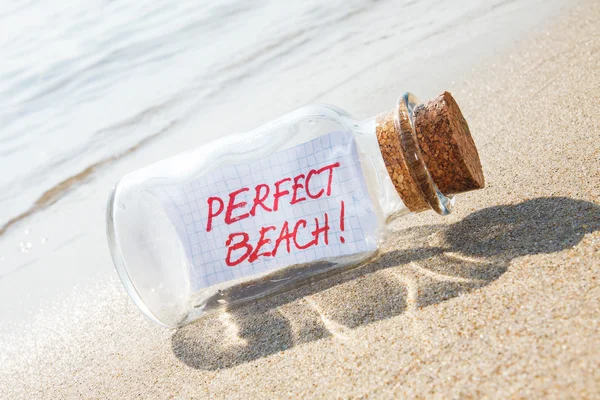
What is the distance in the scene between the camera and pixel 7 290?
179 centimetres

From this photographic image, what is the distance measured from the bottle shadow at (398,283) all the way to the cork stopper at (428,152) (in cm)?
14

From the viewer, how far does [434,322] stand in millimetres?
941

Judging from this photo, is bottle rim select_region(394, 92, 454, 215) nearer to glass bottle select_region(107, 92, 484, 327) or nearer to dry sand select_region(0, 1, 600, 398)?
glass bottle select_region(107, 92, 484, 327)

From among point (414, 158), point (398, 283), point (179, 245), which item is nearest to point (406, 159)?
point (414, 158)

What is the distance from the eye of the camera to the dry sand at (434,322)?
0.81m

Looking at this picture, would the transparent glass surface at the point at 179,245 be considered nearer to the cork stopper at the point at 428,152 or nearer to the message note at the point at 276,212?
the message note at the point at 276,212

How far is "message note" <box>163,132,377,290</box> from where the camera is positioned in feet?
Result: 3.61

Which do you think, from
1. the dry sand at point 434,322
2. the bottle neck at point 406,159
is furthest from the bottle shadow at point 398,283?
the bottle neck at point 406,159

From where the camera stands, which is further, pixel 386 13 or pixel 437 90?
pixel 386 13

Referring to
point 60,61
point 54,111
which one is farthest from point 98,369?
point 60,61

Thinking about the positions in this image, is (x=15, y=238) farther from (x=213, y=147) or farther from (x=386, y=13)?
(x=386, y=13)

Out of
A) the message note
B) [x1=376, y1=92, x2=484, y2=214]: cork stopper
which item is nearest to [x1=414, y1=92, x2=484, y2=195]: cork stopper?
[x1=376, y1=92, x2=484, y2=214]: cork stopper

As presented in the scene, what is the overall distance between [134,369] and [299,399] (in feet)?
1.42

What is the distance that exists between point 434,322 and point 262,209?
1.30 feet
